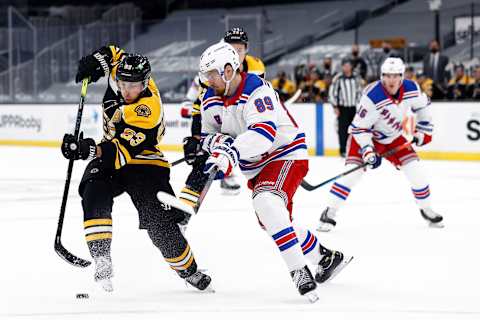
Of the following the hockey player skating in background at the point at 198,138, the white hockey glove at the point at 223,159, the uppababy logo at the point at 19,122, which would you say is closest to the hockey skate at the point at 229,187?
the hockey player skating in background at the point at 198,138

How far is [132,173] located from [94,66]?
63 centimetres

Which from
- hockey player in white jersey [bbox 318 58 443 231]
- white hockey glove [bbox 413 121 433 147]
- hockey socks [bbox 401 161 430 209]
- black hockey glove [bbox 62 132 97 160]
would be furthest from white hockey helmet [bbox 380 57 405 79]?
black hockey glove [bbox 62 132 97 160]

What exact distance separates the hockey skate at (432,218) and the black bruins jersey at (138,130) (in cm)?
249

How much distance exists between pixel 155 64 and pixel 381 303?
1138 cm

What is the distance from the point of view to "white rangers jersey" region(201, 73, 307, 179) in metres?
3.74

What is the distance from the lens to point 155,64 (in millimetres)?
14898

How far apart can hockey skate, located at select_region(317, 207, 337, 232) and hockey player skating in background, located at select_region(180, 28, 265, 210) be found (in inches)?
36.3

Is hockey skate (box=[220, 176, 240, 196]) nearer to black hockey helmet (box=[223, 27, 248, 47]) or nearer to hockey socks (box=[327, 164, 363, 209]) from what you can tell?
hockey socks (box=[327, 164, 363, 209])

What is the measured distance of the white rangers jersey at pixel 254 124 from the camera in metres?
3.74

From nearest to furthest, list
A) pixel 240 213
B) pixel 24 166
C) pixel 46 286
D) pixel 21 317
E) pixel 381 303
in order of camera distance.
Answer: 1. pixel 21 317
2. pixel 381 303
3. pixel 46 286
4. pixel 240 213
5. pixel 24 166

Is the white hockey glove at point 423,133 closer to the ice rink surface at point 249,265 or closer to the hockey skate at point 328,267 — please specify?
the ice rink surface at point 249,265

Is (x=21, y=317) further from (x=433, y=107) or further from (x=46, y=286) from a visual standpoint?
(x=433, y=107)

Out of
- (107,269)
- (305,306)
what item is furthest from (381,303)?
(107,269)

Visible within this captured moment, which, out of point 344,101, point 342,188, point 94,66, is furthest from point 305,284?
point 344,101
